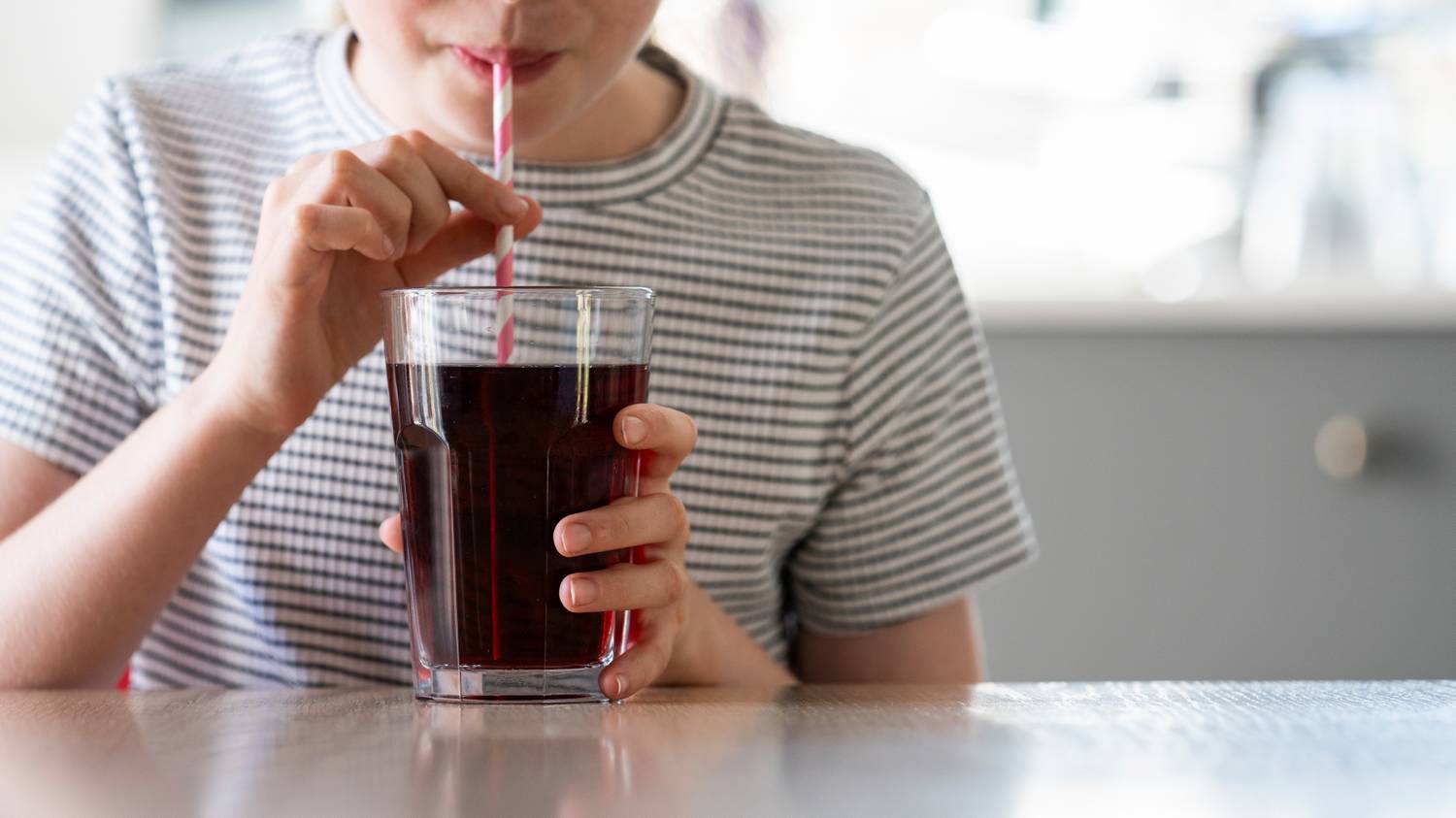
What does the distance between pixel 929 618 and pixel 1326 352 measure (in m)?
1.37

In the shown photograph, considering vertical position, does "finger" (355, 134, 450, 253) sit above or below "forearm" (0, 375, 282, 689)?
above

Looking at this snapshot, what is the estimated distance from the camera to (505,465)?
Result: 2.23 feet

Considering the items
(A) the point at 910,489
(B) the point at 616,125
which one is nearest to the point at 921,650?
(A) the point at 910,489

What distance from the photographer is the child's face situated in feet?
2.83

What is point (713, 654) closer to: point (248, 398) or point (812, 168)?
point (248, 398)

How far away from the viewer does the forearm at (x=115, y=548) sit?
0.86 metres

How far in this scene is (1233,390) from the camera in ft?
7.56

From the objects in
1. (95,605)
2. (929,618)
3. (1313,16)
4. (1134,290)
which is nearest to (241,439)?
(95,605)

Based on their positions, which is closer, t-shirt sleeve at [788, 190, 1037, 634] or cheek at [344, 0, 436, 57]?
cheek at [344, 0, 436, 57]

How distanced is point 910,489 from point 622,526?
506 millimetres

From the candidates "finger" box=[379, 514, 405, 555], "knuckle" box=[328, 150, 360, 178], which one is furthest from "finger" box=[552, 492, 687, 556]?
"knuckle" box=[328, 150, 360, 178]

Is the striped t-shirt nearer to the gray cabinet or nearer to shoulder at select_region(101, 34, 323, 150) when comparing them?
shoulder at select_region(101, 34, 323, 150)

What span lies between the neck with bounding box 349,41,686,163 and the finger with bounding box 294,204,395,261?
1.12 feet

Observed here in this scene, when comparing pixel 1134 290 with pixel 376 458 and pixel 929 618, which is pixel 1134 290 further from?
pixel 376 458
